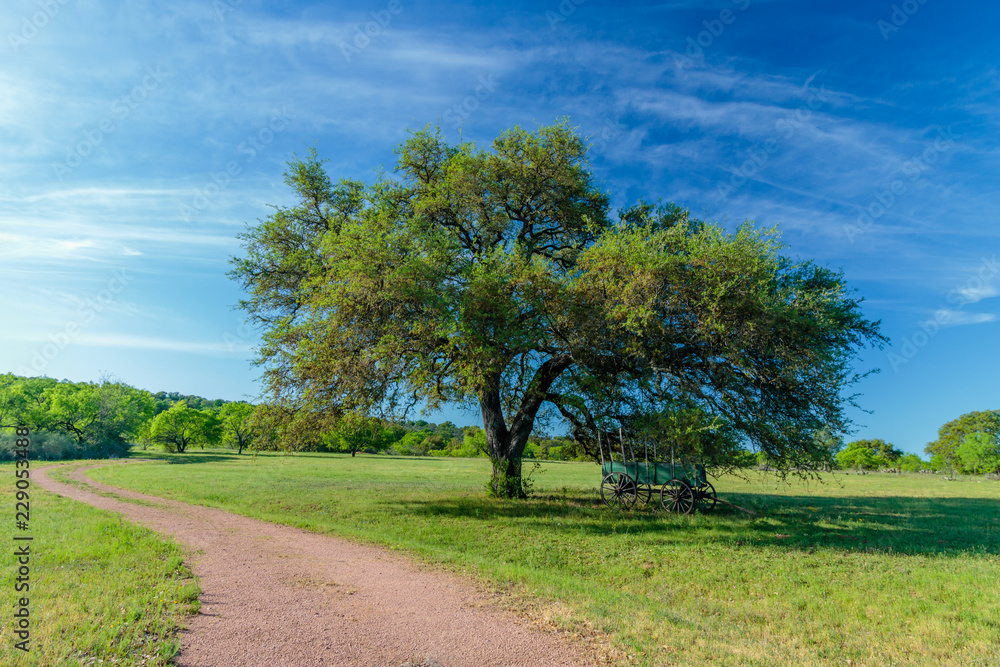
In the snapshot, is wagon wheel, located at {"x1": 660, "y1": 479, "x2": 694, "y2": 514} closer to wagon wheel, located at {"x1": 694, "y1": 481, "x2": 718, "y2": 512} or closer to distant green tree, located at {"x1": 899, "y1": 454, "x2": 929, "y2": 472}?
wagon wheel, located at {"x1": 694, "y1": 481, "x2": 718, "y2": 512}

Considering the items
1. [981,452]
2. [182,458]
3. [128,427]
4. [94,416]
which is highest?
[981,452]

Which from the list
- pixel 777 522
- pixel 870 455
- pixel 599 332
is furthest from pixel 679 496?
pixel 870 455

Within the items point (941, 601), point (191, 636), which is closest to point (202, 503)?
point (191, 636)

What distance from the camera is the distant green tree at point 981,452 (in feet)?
223

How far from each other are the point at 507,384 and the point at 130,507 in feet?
46.7

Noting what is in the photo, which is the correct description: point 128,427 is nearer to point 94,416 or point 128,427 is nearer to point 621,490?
point 94,416

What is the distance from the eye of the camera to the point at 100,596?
7.42 m

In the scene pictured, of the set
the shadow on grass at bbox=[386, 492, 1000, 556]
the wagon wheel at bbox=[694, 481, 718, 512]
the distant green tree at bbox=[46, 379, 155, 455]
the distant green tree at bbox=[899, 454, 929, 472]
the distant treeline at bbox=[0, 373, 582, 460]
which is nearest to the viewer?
the shadow on grass at bbox=[386, 492, 1000, 556]

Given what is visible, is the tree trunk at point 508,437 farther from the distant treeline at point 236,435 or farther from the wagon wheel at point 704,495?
the wagon wheel at point 704,495

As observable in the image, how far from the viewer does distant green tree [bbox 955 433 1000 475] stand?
67938 mm

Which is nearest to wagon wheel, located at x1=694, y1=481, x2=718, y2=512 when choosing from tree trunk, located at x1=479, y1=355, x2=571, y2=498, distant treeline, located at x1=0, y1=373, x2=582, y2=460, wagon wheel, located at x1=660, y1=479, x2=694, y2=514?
wagon wheel, located at x1=660, y1=479, x2=694, y2=514

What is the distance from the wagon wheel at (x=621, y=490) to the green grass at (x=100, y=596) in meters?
14.9

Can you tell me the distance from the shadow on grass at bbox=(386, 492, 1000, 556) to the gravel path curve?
7.26 meters

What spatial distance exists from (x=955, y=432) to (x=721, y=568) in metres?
108
